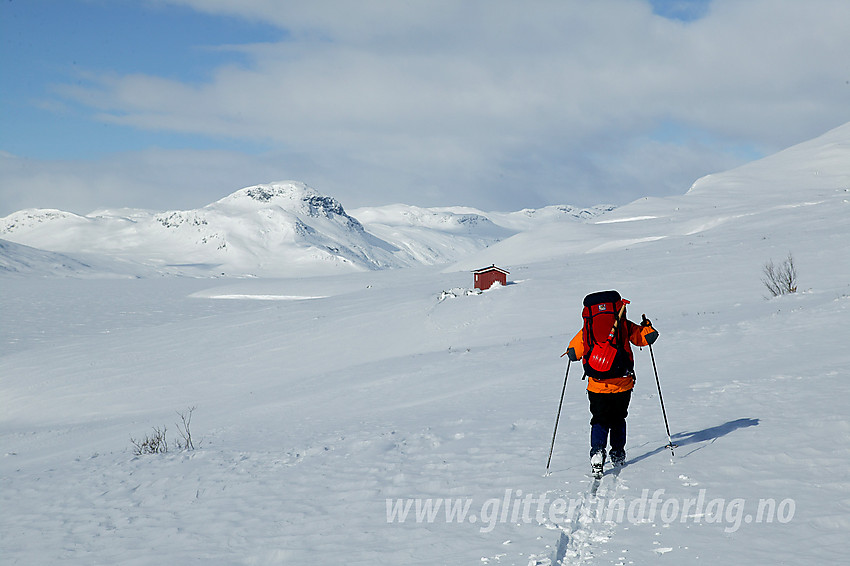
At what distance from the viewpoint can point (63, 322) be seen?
53906 millimetres

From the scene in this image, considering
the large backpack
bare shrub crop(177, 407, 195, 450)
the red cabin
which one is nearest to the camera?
the large backpack

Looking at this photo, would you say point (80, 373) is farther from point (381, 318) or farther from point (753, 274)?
point (753, 274)

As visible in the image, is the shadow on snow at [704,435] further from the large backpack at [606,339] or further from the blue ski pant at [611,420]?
the large backpack at [606,339]

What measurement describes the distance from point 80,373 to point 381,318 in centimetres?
1803

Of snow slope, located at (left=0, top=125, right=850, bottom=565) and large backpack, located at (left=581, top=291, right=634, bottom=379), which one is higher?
large backpack, located at (left=581, top=291, right=634, bottom=379)

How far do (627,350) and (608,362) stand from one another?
285mm

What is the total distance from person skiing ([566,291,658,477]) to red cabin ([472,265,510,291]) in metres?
34.0

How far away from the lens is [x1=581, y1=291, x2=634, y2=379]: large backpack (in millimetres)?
6816

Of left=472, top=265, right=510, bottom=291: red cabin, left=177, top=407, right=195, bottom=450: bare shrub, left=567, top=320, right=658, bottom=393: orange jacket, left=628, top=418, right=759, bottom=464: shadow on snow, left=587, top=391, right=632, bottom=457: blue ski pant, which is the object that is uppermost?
left=472, top=265, right=510, bottom=291: red cabin

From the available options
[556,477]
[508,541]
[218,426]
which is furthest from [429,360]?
[508,541]

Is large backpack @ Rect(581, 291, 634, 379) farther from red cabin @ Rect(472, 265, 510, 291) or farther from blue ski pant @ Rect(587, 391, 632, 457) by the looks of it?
red cabin @ Rect(472, 265, 510, 291)

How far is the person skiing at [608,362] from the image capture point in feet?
22.4

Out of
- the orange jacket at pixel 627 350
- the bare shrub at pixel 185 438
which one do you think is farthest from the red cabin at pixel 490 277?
the orange jacket at pixel 627 350

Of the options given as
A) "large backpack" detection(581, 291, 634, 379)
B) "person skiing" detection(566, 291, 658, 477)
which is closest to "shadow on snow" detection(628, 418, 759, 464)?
"person skiing" detection(566, 291, 658, 477)
